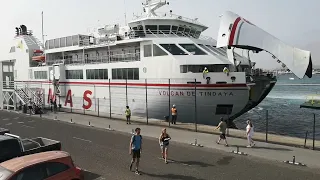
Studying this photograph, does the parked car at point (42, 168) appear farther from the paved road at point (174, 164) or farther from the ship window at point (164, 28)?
the ship window at point (164, 28)

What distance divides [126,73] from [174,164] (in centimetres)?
1478

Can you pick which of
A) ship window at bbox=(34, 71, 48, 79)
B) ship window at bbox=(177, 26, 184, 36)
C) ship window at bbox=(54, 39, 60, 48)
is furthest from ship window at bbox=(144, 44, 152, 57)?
ship window at bbox=(34, 71, 48, 79)

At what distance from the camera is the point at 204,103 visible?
66.0 feet

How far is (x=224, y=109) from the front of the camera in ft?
65.6

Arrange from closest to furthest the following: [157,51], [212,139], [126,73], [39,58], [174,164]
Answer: [174,164] → [212,139] → [157,51] → [126,73] → [39,58]

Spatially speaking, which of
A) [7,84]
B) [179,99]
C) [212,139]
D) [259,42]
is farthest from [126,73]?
[7,84]

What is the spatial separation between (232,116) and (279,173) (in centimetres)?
1078

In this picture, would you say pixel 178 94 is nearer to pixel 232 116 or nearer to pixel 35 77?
pixel 232 116

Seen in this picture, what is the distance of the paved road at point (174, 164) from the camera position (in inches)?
384

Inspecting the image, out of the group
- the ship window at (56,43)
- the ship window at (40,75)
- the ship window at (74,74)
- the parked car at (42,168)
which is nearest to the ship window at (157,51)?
the ship window at (74,74)

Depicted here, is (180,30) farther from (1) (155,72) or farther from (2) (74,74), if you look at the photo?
(2) (74,74)

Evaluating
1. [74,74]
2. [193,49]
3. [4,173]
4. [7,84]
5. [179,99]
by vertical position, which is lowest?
[4,173]

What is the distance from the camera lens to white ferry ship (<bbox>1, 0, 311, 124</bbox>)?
1962 centimetres

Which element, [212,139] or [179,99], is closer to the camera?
[212,139]
